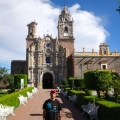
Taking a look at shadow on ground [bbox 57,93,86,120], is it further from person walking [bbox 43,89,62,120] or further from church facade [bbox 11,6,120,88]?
church facade [bbox 11,6,120,88]

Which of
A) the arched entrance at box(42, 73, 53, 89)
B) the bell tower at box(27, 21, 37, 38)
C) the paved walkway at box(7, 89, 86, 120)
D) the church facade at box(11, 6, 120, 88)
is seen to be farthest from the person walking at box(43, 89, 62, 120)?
the bell tower at box(27, 21, 37, 38)

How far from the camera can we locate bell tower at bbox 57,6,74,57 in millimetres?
47969

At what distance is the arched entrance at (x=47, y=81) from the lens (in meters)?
46.4

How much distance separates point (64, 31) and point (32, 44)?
8842 mm

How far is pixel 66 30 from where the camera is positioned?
49.6m

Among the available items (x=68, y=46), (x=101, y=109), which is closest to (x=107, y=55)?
(x=68, y=46)

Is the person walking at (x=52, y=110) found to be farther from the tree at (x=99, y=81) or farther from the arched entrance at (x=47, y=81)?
the arched entrance at (x=47, y=81)

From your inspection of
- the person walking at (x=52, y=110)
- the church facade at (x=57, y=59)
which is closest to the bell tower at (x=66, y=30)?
the church facade at (x=57, y=59)

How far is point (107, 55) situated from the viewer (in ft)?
142

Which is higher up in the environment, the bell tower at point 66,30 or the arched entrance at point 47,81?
the bell tower at point 66,30

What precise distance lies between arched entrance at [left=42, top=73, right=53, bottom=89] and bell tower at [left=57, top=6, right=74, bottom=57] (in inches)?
261

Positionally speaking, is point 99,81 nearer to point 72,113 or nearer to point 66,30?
point 72,113

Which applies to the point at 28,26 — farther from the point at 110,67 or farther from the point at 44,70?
the point at 110,67

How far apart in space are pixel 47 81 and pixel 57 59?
5.76m
